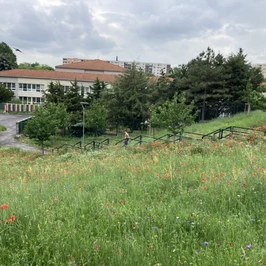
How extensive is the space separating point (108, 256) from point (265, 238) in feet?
4.87

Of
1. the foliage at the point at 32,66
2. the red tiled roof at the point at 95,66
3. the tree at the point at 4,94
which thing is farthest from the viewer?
the foliage at the point at 32,66

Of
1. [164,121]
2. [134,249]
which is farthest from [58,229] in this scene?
[164,121]

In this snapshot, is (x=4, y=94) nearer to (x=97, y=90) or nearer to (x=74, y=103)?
(x=97, y=90)

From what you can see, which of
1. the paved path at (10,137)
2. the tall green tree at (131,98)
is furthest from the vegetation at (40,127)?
the tall green tree at (131,98)

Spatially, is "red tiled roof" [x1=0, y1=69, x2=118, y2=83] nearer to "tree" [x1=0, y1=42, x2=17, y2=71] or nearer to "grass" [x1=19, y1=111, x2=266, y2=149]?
"tree" [x1=0, y1=42, x2=17, y2=71]

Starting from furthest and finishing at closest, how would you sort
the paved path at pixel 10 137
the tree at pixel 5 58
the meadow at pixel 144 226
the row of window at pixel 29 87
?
the tree at pixel 5 58
the row of window at pixel 29 87
the paved path at pixel 10 137
the meadow at pixel 144 226

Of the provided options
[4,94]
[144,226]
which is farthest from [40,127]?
[4,94]

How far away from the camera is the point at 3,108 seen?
59.7m

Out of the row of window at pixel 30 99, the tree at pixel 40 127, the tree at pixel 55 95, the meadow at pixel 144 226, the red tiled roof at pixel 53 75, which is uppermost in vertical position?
the red tiled roof at pixel 53 75

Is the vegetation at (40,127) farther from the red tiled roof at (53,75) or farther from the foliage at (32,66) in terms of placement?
the foliage at (32,66)

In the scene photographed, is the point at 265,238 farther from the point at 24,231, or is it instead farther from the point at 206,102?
the point at 206,102

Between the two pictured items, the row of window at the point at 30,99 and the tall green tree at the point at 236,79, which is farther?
the row of window at the point at 30,99

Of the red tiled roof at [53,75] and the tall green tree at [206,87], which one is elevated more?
the red tiled roof at [53,75]

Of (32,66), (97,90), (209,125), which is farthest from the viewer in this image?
(32,66)
